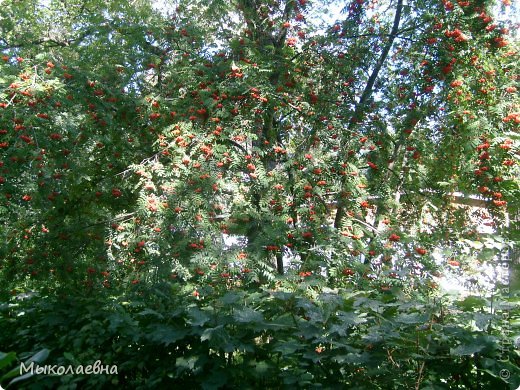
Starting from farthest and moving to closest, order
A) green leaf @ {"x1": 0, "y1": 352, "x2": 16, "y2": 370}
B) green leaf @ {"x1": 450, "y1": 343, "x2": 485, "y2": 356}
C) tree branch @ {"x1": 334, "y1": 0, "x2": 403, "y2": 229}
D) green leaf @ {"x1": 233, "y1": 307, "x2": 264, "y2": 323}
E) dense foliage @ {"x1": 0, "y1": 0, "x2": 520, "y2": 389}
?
1. tree branch @ {"x1": 334, "y1": 0, "x2": 403, "y2": 229}
2. dense foliage @ {"x1": 0, "y1": 0, "x2": 520, "y2": 389}
3. green leaf @ {"x1": 233, "y1": 307, "x2": 264, "y2": 323}
4. green leaf @ {"x1": 450, "y1": 343, "x2": 485, "y2": 356}
5. green leaf @ {"x1": 0, "y1": 352, "x2": 16, "y2": 370}

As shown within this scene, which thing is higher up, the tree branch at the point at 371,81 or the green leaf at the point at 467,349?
the tree branch at the point at 371,81

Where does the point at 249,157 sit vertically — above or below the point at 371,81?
below

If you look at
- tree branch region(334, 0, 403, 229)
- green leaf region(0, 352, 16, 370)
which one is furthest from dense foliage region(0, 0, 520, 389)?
green leaf region(0, 352, 16, 370)

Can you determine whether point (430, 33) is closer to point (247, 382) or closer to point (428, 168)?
point (428, 168)

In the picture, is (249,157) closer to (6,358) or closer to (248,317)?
(248,317)

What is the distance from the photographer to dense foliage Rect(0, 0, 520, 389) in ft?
14.0

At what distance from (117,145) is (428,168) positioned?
3891mm

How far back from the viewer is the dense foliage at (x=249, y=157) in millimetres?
4270

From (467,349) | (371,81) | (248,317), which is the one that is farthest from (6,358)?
(371,81)

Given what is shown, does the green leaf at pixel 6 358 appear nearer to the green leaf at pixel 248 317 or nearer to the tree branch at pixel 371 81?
the green leaf at pixel 248 317

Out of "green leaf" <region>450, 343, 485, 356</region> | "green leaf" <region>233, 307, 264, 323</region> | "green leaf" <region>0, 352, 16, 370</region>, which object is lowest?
"green leaf" <region>450, 343, 485, 356</region>

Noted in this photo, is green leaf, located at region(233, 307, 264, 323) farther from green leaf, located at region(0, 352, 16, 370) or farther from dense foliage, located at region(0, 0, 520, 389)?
green leaf, located at region(0, 352, 16, 370)

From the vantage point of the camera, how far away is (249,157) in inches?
196

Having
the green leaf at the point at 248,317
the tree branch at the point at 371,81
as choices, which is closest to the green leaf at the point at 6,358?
the green leaf at the point at 248,317
